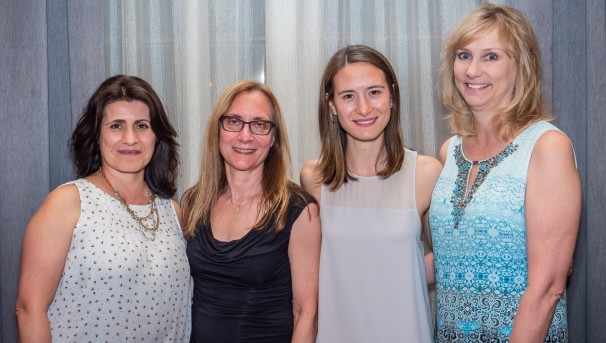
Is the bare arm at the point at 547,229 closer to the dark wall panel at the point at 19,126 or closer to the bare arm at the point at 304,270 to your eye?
the bare arm at the point at 304,270

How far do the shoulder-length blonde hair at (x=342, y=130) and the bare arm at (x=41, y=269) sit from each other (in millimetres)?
884

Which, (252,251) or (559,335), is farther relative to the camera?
(252,251)

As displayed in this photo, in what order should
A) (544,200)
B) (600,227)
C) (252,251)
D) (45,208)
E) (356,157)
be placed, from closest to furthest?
(544,200), (45,208), (252,251), (356,157), (600,227)

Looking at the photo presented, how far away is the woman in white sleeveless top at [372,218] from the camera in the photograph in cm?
200

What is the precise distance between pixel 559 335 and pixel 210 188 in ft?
4.01

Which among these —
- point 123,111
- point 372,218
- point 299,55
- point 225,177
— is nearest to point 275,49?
point 299,55

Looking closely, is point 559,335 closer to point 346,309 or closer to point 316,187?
point 346,309

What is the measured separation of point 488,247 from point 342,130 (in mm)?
723

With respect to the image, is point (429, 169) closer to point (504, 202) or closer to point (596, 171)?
point (504, 202)

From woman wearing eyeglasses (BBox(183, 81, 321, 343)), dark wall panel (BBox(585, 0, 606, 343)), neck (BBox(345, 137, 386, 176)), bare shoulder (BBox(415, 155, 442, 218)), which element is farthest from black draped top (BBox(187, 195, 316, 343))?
dark wall panel (BBox(585, 0, 606, 343))

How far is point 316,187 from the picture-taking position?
217 cm

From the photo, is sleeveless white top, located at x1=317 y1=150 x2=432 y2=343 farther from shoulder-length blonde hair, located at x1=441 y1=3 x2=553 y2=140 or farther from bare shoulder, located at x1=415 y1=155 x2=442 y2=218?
shoulder-length blonde hair, located at x1=441 y1=3 x2=553 y2=140

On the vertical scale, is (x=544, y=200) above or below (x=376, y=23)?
below

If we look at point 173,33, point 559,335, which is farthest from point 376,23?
point 559,335
